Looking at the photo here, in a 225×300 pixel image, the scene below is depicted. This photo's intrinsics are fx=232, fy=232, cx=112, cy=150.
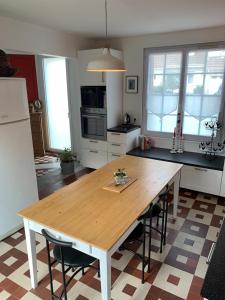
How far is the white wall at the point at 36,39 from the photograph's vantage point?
115 inches

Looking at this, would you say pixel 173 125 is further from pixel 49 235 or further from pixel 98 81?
pixel 49 235

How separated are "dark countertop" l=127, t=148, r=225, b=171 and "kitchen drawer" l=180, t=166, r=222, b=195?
77 millimetres

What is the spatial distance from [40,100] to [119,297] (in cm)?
490

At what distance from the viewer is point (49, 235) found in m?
1.66

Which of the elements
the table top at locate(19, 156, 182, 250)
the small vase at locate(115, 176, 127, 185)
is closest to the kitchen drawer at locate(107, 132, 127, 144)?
the table top at locate(19, 156, 182, 250)

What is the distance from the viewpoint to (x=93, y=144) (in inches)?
174

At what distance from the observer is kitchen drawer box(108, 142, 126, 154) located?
4098 millimetres

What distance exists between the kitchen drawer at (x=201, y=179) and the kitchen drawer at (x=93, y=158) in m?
1.48

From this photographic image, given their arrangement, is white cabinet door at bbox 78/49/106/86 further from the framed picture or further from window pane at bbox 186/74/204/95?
window pane at bbox 186/74/204/95

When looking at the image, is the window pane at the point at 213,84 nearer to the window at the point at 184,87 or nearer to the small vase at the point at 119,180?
the window at the point at 184,87

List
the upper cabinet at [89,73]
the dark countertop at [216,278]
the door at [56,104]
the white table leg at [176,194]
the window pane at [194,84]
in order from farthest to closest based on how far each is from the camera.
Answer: the door at [56,104], the upper cabinet at [89,73], the window pane at [194,84], the white table leg at [176,194], the dark countertop at [216,278]

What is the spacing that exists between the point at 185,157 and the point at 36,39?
9.48ft

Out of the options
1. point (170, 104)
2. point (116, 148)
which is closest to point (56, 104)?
point (116, 148)

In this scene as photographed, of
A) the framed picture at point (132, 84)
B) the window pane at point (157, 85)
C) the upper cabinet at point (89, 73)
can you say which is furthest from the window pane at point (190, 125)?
the upper cabinet at point (89, 73)
